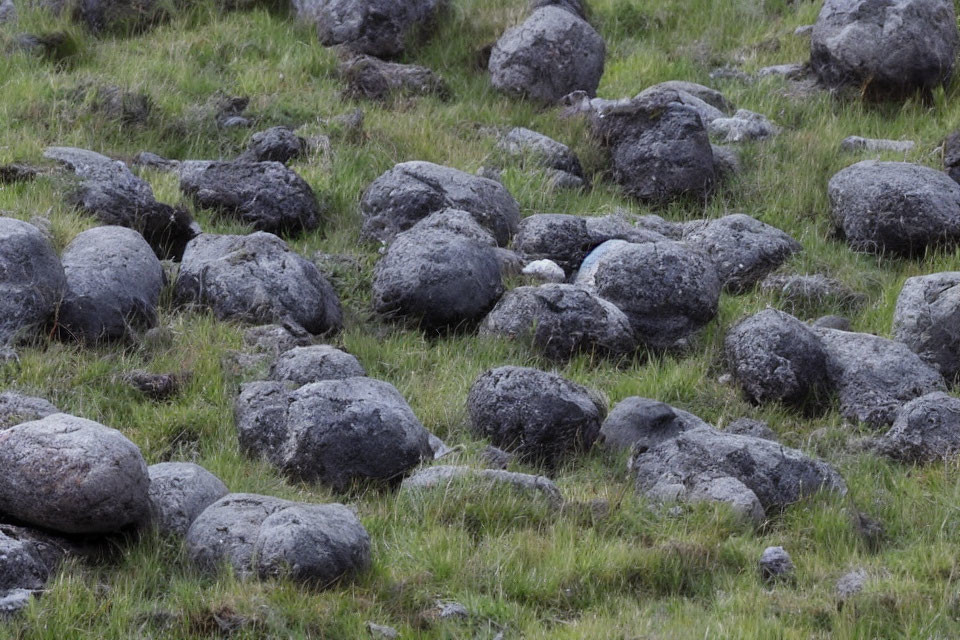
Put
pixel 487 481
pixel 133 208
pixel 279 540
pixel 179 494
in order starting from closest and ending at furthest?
pixel 279 540, pixel 179 494, pixel 487 481, pixel 133 208

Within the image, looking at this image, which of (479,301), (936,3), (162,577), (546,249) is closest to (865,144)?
(936,3)

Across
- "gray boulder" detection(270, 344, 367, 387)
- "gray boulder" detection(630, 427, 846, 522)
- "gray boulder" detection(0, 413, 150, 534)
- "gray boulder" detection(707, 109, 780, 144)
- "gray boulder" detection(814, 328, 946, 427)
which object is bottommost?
"gray boulder" detection(814, 328, 946, 427)

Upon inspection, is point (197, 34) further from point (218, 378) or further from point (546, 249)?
point (218, 378)

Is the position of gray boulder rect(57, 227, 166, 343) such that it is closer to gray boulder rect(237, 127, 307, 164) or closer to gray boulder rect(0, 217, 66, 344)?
gray boulder rect(0, 217, 66, 344)

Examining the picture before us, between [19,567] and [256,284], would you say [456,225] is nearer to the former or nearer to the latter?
[256,284]

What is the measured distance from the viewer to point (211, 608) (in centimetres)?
535

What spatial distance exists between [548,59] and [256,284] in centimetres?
515

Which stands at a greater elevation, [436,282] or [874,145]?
[874,145]

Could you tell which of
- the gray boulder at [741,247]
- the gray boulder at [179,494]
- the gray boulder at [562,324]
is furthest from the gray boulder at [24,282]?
the gray boulder at [741,247]

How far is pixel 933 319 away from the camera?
886 cm

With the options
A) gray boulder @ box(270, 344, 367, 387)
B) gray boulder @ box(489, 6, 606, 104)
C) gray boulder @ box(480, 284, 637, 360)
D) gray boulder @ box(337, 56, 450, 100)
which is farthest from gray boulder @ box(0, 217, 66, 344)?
gray boulder @ box(489, 6, 606, 104)

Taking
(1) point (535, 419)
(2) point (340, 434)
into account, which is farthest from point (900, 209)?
(2) point (340, 434)

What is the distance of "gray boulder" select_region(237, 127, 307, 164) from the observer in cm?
1104

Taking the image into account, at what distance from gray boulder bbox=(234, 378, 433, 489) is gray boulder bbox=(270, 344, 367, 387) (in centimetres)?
39
